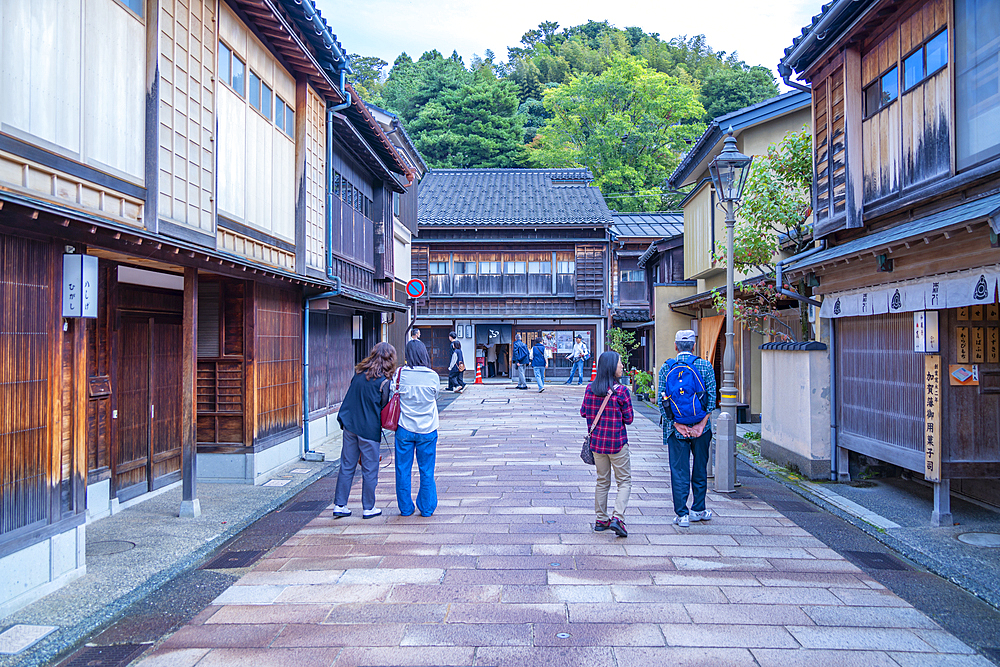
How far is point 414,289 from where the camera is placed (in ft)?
87.7

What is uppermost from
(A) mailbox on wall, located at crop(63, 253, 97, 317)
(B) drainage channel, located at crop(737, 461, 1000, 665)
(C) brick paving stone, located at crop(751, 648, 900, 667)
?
(A) mailbox on wall, located at crop(63, 253, 97, 317)

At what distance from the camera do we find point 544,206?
31.2 m

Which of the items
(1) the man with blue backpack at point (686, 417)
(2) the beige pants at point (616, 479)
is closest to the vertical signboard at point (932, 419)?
(1) the man with blue backpack at point (686, 417)

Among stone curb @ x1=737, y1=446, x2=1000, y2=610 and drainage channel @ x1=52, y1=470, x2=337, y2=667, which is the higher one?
stone curb @ x1=737, y1=446, x2=1000, y2=610

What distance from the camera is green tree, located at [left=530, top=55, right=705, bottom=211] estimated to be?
1506 inches

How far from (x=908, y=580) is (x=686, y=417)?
A: 2409 millimetres

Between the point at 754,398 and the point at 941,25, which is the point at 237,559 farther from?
the point at 754,398

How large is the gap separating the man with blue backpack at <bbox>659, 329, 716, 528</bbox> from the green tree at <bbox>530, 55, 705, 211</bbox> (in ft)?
107

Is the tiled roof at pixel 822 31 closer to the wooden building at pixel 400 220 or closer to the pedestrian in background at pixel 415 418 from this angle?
the pedestrian in background at pixel 415 418

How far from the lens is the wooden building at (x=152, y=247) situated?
519cm

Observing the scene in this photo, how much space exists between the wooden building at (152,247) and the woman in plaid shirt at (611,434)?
14.5 feet

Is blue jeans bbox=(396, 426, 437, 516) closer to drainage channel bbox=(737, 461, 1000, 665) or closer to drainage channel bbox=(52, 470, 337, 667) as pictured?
drainage channel bbox=(52, 470, 337, 667)

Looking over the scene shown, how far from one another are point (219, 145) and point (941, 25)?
8995 millimetres

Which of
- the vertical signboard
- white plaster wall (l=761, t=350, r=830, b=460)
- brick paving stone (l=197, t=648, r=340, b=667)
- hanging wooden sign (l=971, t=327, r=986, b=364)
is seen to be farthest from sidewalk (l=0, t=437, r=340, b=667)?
hanging wooden sign (l=971, t=327, r=986, b=364)
